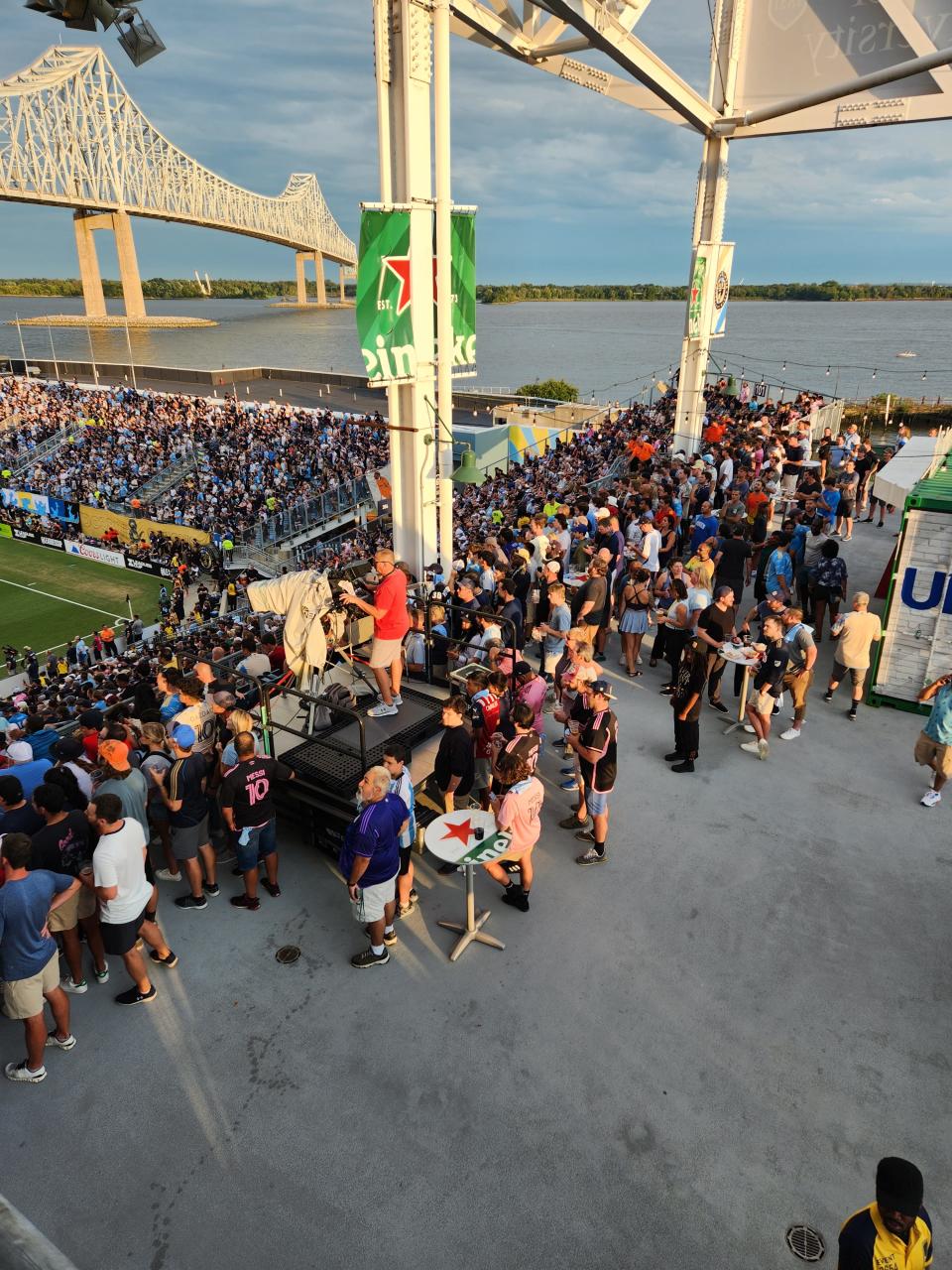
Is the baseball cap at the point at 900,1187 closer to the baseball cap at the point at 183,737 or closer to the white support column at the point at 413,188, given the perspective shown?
A: the baseball cap at the point at 183,737

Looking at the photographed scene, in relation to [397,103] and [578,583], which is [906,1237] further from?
[397,103]

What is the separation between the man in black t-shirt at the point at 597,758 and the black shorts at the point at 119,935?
3068 mm

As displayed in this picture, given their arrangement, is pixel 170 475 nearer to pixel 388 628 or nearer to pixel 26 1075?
pixel 388 628

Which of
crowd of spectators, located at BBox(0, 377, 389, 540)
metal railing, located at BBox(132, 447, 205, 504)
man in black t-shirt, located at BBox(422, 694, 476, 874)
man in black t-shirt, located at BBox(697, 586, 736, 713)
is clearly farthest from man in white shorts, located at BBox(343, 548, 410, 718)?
metal railing, located at BBox(132, 447, 205, 504)

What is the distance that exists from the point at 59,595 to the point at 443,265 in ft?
76.5

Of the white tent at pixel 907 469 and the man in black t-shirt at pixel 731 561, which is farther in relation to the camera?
the man in black t-shirt at pixel 731 561

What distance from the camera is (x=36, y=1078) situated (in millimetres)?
4129

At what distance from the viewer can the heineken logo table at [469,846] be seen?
4.68 m

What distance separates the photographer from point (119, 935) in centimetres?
434

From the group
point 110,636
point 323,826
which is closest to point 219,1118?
point 323,826

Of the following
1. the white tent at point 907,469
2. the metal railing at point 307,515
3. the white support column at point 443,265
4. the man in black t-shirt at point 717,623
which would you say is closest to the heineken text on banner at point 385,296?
the white support column at point 443,265

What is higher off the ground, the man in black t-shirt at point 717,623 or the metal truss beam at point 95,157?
the metal truss beam at point 95,157

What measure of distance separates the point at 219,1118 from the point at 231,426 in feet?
130

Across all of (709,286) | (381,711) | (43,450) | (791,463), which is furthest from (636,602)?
(43,450)
